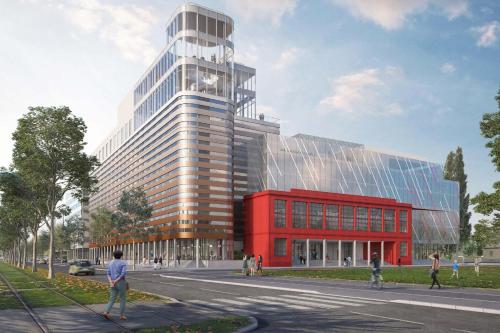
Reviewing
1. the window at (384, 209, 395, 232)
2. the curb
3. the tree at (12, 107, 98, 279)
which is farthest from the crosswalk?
the window at (384, 209, 395, 232)

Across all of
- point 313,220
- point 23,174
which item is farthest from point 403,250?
point 23,174

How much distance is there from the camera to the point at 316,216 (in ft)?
271

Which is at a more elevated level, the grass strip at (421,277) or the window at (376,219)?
the window at (376,219)

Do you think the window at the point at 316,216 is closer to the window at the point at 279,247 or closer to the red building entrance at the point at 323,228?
the red building entrance at the point at 323,228

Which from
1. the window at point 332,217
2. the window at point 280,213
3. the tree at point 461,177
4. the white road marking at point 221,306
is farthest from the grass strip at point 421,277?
the tree at point 461,177

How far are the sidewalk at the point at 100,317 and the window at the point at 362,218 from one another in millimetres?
73594

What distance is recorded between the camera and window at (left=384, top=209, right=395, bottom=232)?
91.4 m

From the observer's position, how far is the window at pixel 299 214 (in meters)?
79.8

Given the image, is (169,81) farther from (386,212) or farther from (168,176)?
(386,212)

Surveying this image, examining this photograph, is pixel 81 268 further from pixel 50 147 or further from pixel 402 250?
pixel 402 250

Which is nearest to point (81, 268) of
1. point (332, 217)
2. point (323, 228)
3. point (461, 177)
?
point (323, 228)

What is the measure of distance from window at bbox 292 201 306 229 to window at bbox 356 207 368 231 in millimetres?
12367

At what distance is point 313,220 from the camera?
269ft

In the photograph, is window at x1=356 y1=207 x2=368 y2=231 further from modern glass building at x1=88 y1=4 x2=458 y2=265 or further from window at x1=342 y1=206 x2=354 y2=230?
modern glass building at x1=88 y1=4 x2=458 y2=265
